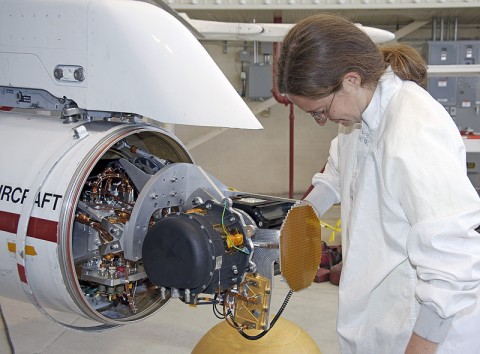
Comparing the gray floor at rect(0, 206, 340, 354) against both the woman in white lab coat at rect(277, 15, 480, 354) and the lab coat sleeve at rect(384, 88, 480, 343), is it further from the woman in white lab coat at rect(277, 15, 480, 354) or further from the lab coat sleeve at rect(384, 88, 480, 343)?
the lab coat sleeve at rect(384, 88, 480, 343)

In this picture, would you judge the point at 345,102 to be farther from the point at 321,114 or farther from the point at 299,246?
the point at 299,246

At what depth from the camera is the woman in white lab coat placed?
4.00ft

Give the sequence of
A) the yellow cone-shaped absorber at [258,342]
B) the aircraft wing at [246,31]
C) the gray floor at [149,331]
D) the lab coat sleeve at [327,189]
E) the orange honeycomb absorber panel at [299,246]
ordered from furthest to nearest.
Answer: the aircraft wing at [246,31], the gray floor at [149,331], the yellow cone-shaped absorber at [258,342], the lab coat sleeve at [327,189], the orange honeycomb absorber panel at [299,246]

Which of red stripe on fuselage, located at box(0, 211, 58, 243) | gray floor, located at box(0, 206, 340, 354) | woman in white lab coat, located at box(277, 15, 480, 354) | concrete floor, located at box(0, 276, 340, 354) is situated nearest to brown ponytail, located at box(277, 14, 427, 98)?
woman in white lab coat, located at box(277, 15, 480, 354)

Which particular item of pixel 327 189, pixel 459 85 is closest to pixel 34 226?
pixel 327 189

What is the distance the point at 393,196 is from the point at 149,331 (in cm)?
242

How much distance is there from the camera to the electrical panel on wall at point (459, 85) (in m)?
6.81

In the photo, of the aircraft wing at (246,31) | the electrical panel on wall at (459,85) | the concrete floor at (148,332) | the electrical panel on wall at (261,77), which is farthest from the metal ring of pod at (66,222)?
the electrical panel on wall at (459,85)

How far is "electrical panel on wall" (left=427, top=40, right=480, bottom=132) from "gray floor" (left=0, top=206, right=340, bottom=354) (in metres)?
3.84

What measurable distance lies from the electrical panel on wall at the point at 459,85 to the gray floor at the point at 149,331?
3.84m

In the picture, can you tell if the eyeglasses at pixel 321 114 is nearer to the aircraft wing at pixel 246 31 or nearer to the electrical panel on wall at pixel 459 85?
the aircraft wing at pixel 246 31

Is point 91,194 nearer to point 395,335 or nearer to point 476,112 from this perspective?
point 395,335

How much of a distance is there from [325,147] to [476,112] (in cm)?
205

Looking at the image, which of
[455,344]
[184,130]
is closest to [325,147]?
[184,130]
